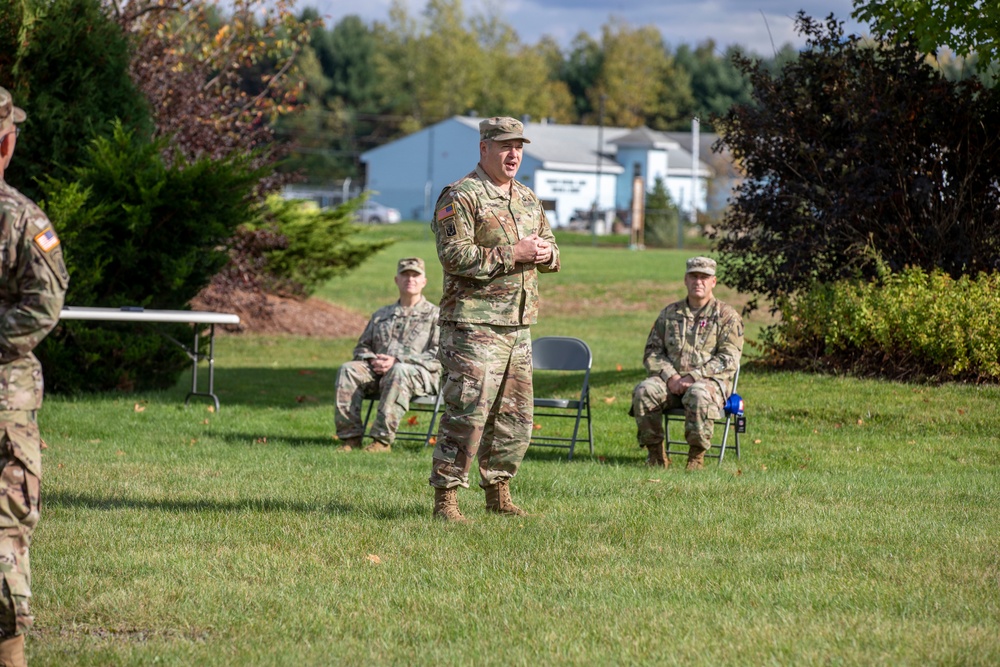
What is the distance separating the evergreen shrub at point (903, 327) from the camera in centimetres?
1244

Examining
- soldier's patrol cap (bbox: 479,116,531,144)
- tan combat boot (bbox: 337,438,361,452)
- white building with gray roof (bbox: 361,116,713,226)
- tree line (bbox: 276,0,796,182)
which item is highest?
tree line (bbox: 276,0,796,182)

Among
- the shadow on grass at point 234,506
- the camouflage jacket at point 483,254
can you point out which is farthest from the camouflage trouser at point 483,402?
the shadow on grass at point 234,506

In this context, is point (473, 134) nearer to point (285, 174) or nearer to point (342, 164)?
point (342, 164)

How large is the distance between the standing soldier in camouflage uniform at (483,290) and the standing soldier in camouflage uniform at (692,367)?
276 centimetres

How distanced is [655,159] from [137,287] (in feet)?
211

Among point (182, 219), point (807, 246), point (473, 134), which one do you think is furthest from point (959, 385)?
point (473, 134)

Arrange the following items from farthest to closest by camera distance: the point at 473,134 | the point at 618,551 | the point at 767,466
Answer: the point at 473,134, the point at 767,466, the point at 618,551

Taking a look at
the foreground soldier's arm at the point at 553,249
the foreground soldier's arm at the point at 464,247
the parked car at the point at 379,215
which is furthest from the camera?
the parked car at the point at 379,215

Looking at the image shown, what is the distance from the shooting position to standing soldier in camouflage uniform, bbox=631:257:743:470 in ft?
32.1

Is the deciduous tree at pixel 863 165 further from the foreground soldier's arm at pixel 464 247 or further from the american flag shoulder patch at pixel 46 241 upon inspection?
the american flag shoulder patch at pixel 46 241

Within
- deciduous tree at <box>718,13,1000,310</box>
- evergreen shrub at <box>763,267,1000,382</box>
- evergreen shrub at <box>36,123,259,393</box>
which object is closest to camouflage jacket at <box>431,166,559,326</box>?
evergreen shrub at <box>763,267,1000,382</box>

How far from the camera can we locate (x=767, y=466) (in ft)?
33.0

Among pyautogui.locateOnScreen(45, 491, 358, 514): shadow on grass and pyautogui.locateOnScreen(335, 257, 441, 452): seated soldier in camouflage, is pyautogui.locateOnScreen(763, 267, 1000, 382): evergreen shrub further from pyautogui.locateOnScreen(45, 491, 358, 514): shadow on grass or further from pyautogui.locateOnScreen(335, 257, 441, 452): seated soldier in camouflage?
pyautogui.locateOnScreen(45, 491, 358, 514): shadow on grass

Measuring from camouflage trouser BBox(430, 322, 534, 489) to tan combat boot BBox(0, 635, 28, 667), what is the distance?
314 cm
